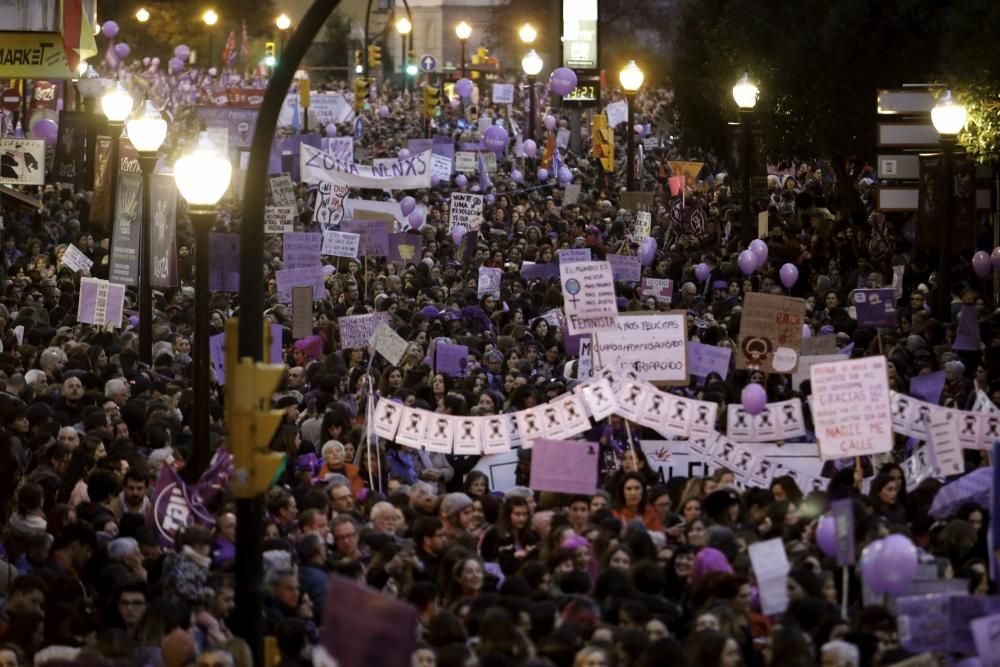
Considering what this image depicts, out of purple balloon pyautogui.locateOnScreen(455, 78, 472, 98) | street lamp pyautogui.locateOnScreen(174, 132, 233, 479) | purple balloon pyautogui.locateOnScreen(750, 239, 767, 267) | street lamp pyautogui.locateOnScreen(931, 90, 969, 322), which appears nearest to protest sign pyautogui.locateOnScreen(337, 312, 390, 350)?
street lamp pyautogui.locateOnScreen(931, 90, 969, 322)

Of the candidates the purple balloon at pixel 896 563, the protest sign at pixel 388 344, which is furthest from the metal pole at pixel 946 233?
the purple balloon at pixel 896 563

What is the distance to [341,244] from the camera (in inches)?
1041

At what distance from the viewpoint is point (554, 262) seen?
95.4 feet

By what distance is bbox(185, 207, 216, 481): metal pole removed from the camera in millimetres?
14062

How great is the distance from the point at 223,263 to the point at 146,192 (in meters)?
3.27

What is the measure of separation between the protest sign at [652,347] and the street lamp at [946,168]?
471 cm

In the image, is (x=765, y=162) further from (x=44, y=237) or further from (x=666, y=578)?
(x=666, y=578)

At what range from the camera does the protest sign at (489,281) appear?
25641 millimetres

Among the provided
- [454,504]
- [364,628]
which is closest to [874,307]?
[454,504]

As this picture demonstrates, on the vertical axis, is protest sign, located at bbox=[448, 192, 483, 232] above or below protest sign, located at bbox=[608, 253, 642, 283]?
above

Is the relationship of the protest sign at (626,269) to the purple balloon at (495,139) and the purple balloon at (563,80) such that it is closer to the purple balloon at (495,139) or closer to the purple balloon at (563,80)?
the purple balloon at (563,80)

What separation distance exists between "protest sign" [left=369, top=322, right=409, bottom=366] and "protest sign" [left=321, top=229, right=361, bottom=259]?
7490 mm

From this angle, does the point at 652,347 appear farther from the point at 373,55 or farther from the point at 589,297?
the point at 373,55

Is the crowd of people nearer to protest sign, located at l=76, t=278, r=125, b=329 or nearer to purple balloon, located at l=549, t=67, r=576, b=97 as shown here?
protest sign, located at l=76, t=278, r=125, b=329
